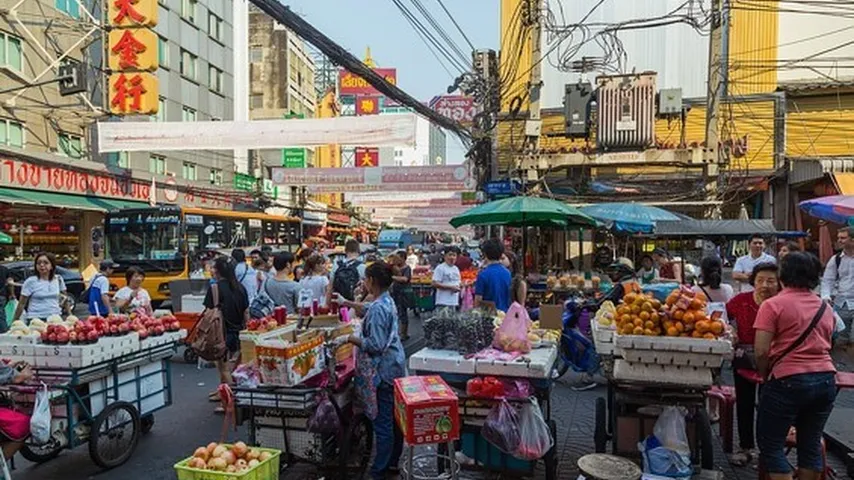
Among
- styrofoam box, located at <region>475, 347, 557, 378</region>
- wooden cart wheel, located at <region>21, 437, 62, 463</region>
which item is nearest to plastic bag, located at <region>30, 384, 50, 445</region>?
wooden cart wheel, located at <region>21, 437, 62, 463</region>

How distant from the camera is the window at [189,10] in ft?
91.2

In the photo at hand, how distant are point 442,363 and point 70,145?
788 inches

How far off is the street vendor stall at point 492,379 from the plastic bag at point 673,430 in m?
0.78

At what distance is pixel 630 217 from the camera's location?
10.2 meters

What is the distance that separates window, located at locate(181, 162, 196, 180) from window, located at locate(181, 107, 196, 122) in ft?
6.81

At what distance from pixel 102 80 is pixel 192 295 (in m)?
13.3

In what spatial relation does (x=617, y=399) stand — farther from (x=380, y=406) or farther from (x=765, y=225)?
(x=765, y=225)

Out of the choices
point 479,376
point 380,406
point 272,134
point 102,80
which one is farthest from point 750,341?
point 102,80

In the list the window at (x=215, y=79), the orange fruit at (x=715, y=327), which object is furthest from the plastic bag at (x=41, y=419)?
the window at (x=215, y=79)

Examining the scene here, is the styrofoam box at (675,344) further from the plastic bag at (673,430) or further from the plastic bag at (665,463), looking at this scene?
the plastic bag at (665,463)

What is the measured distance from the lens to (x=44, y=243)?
19.9m

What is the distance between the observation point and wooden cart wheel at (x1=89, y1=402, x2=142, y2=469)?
15.9 ft

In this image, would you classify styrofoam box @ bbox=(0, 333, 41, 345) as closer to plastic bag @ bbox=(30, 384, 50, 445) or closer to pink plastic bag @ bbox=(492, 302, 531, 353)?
plastic bag @ bbox=(30, 384, 50, 445)

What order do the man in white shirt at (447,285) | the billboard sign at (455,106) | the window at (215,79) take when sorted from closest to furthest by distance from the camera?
the man in white shirt at (447,285) < the billboard sign at (455,106) < the window at (215,79)
